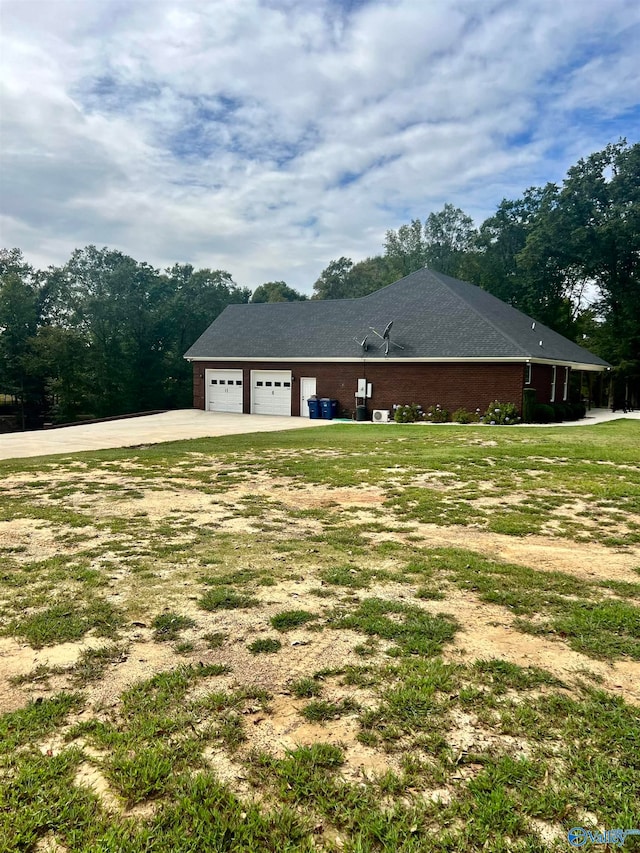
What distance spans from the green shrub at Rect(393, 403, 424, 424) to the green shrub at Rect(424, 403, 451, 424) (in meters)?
0.36

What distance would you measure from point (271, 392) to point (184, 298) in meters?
18.5

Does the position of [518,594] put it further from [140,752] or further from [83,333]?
[83,333]

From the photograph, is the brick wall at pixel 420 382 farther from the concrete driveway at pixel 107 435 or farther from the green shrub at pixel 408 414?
the concrete driveway at pixel 107 435

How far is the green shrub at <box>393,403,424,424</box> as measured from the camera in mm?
22938

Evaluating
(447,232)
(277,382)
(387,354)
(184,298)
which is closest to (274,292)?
(184,298)

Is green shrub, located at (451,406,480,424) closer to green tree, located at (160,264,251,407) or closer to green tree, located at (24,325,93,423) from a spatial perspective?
green tree, located at (160,264,251,407)

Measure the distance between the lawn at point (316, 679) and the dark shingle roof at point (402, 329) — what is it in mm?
17226

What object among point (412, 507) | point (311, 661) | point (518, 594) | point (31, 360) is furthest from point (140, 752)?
point (31, 360)

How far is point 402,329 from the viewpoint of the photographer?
2469 cm

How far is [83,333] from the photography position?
38.6 meters

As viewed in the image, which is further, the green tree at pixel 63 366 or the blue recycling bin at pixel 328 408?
the green tree at pixel 63 366

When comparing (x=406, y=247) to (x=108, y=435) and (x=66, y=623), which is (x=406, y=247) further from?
(x=66, y=623)

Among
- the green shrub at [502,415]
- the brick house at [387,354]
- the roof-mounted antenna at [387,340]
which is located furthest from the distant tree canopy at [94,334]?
the green shrub at [502,415]

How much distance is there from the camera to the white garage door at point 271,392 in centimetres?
2673
